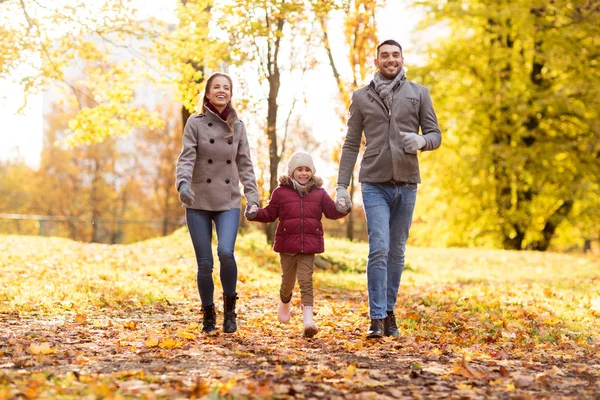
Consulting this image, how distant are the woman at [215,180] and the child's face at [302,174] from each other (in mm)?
402

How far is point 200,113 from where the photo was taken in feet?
20.7

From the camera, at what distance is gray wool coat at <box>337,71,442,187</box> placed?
617 centimetres

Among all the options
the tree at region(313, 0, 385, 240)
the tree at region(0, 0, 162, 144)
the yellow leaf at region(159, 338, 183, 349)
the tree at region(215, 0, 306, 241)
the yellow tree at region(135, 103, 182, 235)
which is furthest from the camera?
the yellow tree at region(135, 103, 182, 235)

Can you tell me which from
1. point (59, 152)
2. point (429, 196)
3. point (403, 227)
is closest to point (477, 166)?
point (429, 196)

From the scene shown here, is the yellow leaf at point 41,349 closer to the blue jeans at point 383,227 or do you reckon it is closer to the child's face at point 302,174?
the child's face at point 302,174

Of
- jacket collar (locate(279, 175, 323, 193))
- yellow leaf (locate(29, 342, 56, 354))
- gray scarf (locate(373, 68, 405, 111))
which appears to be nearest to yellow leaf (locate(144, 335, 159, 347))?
yellow leaf (locate(29, 342, 56, 354))

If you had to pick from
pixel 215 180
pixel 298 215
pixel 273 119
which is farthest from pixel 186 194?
pixel 273 119

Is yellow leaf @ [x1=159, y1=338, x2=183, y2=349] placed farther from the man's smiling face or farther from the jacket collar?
the man's smiling face

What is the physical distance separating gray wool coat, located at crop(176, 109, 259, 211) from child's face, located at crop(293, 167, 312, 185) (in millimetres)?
397

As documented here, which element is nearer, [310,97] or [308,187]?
[308,187]

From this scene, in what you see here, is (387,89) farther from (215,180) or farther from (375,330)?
(375,330)

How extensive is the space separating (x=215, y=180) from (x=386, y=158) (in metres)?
1.46

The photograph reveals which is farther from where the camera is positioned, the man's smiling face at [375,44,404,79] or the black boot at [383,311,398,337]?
the black boot at [383,311,398,337]

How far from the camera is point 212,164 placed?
6.24 m
